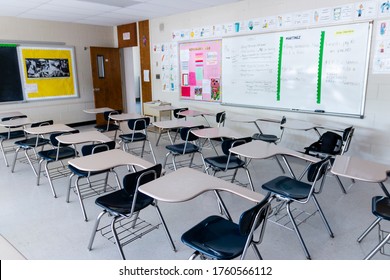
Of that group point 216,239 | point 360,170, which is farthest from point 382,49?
point 216,239

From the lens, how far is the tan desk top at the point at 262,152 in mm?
2750

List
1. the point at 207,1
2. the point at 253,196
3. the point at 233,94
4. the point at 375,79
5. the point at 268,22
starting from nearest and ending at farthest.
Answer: the point at 253,196, the point at 375,79, the point at 268,22, the point at 207,1, the point at 233,94

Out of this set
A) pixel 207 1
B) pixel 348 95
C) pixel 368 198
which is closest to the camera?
pixel 368 198

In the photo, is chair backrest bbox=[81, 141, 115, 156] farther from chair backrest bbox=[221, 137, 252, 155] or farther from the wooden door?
the wooden door

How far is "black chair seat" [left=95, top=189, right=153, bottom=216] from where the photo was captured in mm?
2223

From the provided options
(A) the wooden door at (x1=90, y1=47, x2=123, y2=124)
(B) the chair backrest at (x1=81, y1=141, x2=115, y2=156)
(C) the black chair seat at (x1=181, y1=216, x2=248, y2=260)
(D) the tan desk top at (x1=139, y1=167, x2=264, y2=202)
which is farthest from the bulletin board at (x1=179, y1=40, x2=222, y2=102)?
(C) the black chair seat at (x1=181, y1=216, x2=248, y2=260)

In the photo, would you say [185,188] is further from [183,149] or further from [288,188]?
[183,149]

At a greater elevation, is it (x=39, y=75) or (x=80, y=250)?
(x=39, y=75)

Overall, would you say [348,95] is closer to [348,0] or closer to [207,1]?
[348,0]

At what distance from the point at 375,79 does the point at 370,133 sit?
752 millimetres

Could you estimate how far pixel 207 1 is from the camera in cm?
542

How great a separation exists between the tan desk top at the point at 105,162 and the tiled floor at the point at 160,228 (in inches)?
26.3
